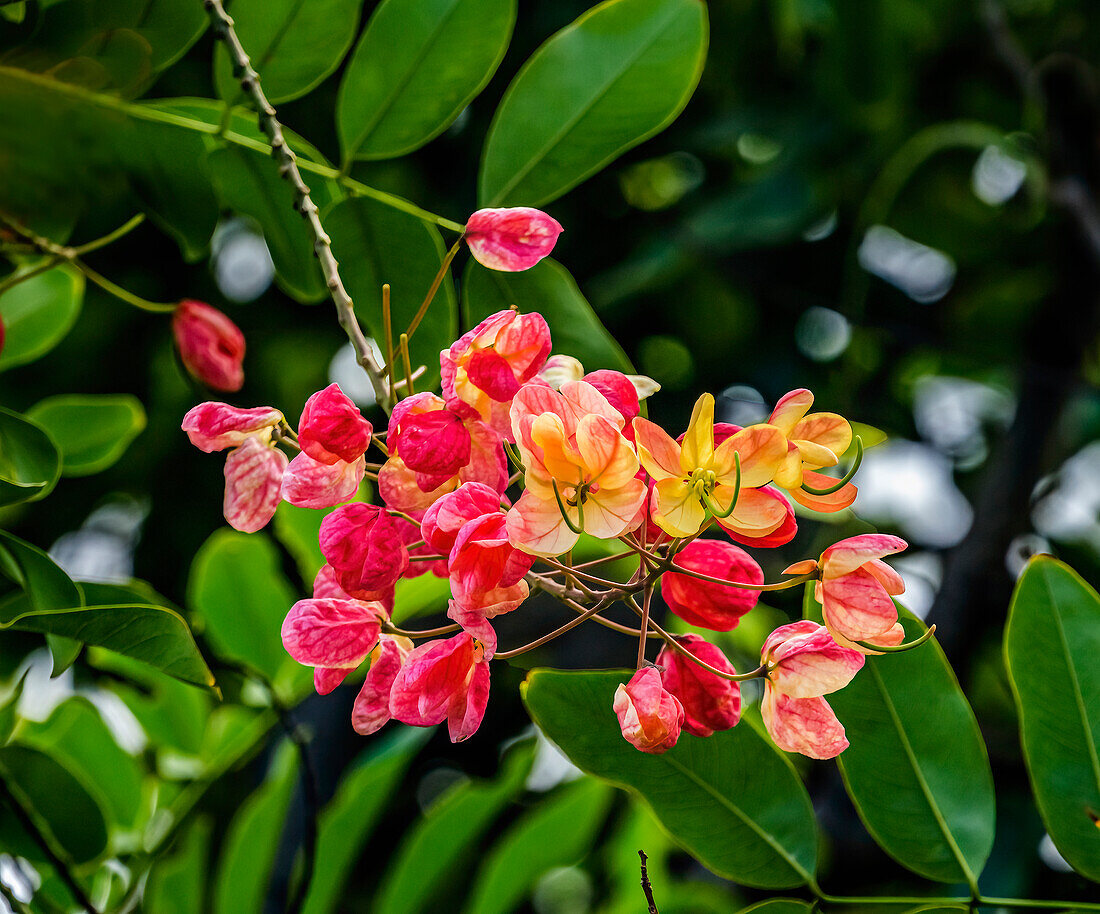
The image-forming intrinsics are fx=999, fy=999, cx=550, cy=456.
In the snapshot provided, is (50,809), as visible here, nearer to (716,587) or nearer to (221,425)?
(221,425)

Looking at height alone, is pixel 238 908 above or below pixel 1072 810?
below

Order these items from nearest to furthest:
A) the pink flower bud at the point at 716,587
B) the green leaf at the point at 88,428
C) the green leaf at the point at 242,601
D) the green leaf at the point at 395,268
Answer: the pink flower bud at the point at 716,587
the green leaf at the point at 395,268
the green leaf at the point at 88,428
the green leaf at the point at 242,601

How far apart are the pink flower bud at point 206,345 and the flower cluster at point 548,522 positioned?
0.60 ft

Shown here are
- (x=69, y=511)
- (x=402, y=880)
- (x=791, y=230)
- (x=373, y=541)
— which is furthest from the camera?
(x=69, y=511)

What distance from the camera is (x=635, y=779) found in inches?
19.8

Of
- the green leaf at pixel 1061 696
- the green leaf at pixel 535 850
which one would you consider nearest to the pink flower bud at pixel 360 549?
the green leaf at pixel 1061 696

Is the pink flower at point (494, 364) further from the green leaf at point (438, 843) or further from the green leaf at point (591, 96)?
the green leaf at point (438, 843)

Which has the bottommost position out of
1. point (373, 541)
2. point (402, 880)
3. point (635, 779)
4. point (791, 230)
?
point (402, 880)

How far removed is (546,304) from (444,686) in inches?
10.7

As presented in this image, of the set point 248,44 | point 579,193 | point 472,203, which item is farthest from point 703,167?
point 248,44

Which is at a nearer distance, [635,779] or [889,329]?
[635,779]

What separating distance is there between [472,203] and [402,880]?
959 mm

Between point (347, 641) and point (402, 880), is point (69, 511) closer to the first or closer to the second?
point (402, 880)

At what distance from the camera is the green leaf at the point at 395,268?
0.61m
